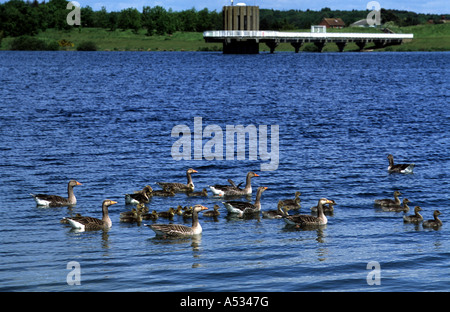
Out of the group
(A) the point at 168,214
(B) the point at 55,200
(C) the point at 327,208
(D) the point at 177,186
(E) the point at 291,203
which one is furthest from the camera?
(D) the point at 177,186

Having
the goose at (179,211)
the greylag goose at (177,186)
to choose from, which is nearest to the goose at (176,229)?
the goose at (179,211)

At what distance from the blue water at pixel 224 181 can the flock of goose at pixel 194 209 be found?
45cm

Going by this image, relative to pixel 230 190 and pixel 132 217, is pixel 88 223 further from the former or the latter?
pixel 230 190

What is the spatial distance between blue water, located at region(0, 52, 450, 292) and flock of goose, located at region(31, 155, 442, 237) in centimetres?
45

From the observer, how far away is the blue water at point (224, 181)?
Answer: 19156 mm

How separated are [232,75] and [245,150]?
285 feet

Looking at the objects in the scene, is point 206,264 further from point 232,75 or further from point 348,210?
point 232,75

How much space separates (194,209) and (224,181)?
1067cm

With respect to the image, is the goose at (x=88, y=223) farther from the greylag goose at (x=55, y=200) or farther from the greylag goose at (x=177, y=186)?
the greylag goose at (x=177, y=186)

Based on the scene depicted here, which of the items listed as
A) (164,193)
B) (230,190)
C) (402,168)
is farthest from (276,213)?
(402,168)

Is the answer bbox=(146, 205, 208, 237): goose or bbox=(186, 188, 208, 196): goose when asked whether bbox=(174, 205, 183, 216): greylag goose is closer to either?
bbox=(146, 205, 208, 237): goose

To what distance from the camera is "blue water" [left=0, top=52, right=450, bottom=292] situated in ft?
62.8

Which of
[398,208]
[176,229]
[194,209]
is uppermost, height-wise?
[194,209]

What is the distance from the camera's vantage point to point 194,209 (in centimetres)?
2327
